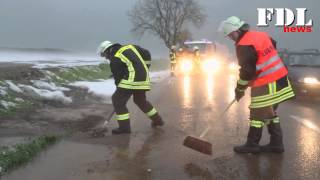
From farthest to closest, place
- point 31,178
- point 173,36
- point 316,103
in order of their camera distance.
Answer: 1. point 173,36
2. point 316,103
3. point 31,178

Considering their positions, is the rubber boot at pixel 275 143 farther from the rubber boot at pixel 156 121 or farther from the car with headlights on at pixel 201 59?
the car with headlights on at pixel 201 59

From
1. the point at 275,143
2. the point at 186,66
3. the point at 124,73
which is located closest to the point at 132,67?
the point at 124,73

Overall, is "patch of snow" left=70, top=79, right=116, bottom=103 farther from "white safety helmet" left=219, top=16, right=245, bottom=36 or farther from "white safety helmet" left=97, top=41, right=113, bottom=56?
"white safety helmet" left=219, top=16, right=245, bottom=36

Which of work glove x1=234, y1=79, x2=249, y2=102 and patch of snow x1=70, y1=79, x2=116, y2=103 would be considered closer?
work glove x1=234, y1=79, x2=249, y2=102

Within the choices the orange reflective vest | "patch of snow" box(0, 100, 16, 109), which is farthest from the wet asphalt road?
Answer: "patch of snow" box(0, 100, 16, 109)

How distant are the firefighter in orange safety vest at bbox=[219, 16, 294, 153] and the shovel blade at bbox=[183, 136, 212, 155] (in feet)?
1.53

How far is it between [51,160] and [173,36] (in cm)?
6873

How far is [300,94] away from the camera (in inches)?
512

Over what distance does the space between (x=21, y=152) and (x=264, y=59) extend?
11.0 ft

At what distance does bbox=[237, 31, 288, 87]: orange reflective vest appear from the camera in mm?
6211

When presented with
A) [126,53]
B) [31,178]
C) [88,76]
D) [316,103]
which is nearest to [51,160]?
[31,178]

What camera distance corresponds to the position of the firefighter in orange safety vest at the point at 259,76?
6.20 m

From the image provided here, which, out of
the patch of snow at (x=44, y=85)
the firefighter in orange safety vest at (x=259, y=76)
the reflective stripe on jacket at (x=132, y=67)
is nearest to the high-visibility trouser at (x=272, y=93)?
the firefighter in orange safety vest at (x=259, y=76)

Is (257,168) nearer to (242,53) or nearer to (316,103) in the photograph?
(242,53)
